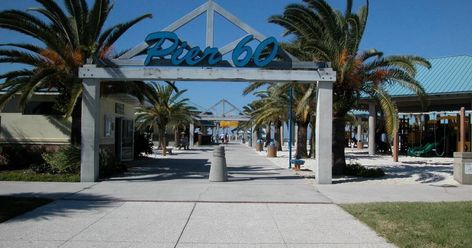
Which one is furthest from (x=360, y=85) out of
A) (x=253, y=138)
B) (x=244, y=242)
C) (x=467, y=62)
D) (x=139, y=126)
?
(x=253, y=138)

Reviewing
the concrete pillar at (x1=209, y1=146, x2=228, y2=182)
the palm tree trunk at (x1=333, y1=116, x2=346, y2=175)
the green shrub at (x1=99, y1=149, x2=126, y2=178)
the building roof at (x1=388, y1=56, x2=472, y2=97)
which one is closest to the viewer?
the concrete pillar at (x1=209, y1=146, x2=228, y2=182)

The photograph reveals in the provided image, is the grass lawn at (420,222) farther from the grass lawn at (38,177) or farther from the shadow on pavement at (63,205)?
the grass lawn at (38,177)

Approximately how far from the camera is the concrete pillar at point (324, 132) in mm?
15796

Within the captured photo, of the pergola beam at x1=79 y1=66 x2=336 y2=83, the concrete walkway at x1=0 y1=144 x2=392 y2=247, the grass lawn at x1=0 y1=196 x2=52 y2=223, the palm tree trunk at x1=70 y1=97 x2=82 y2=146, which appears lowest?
the concrete walkway at x1=0 y1=144 x2=392 y2=247

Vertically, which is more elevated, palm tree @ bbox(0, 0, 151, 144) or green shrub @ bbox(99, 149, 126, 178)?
palm tree @ bbox(0, 0, 151, 144)

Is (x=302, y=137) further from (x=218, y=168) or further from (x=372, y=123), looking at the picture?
(x=218, y=168)

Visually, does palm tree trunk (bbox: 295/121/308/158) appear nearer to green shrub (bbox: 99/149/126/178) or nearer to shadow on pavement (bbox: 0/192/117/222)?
green shrub (bbox: 99/149/126/178)

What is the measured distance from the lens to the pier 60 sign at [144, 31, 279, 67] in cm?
1557

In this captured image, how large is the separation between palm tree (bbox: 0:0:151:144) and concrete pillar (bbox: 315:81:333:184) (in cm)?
722

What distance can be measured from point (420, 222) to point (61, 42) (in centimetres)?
1270

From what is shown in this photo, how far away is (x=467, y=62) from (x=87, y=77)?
91.2 ft

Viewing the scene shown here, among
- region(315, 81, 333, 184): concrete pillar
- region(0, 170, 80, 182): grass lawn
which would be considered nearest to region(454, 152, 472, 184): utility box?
region(315, 81, 333, 184): concrete pillar

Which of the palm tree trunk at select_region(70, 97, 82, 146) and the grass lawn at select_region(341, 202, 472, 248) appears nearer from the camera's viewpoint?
the grass lawn at select_region(341, 202, 472, 248)

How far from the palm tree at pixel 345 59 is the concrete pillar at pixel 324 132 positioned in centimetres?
163
